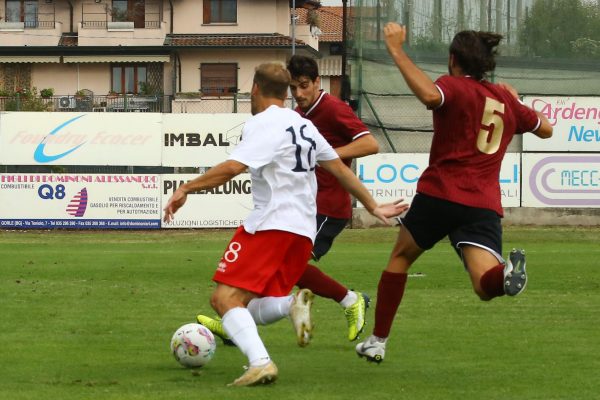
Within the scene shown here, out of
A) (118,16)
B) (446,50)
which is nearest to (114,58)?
(118,16)

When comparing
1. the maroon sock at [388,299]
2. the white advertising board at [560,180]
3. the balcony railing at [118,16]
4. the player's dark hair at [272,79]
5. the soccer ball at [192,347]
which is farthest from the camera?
the balcony railing at [118,16]

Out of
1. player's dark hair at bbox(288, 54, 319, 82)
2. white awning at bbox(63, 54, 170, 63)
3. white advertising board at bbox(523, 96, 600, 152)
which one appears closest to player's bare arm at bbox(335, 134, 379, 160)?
player's dark hair at bbox(288, 54, 319, 82)

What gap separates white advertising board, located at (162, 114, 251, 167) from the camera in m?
28.2

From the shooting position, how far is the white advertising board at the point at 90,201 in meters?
27.5

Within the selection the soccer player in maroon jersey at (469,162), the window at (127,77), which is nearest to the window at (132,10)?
the window at (127,77)

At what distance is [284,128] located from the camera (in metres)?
7.05

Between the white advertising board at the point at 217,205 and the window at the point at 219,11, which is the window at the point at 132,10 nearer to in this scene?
the window at the point at 219,11

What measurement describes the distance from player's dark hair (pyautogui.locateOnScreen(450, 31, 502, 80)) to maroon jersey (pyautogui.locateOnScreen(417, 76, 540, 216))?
0.08 m

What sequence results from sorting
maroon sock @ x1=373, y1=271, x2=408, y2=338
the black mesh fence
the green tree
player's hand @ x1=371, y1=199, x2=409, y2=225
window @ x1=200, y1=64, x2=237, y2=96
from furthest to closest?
1. window @ x1=200, y1=64, x2=237, y2=96
2. the green tree
3. the black mesh fence
4. maroon sock @ x1=373, y1=271, x2=408, y2=338
5. player's hand @ x1=371, y1=199, x2=409, y2=225

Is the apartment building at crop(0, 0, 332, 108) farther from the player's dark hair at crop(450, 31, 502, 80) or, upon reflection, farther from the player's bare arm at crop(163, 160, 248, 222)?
the player's bare arm at crop(163, 160, 248, 222)

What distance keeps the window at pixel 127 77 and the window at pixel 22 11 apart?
4936mm

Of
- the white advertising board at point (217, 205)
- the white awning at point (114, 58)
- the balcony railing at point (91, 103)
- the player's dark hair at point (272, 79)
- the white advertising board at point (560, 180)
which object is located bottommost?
the white advertising board at point (217, 205)

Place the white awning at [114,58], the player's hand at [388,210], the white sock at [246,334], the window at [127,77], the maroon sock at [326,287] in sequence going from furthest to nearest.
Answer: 1. the window at [127,77]
2. the white awning at [114,58]
3. the maroon sock at [326,287]
4. the player's hand at [388,210]
5. the white sock at [246,334]

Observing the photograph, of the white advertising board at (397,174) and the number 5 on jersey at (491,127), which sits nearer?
the number 5 on jersey at (491,127)
